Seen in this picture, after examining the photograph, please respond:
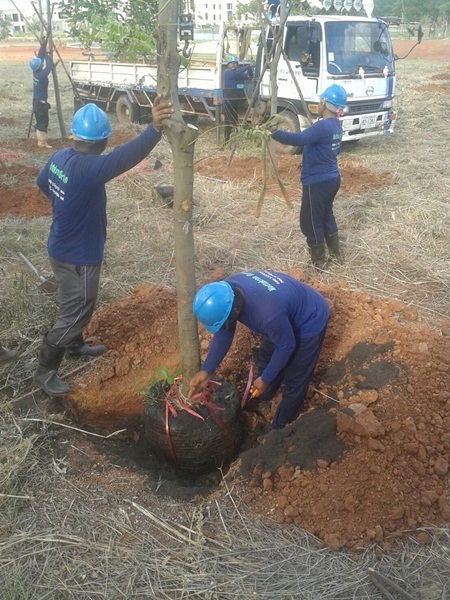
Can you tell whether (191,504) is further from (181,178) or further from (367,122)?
(367,122)

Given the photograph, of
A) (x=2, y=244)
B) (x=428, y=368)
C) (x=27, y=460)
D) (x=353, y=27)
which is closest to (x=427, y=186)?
(x=353, y=27)

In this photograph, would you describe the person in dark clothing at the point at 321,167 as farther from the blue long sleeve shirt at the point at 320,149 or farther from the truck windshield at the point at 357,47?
the truck windshield at the point at 357,47

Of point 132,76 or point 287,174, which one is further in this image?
point 132,76

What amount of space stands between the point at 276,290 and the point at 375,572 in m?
1.51

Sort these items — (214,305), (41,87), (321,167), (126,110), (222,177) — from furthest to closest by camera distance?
(126,110) → (41,87) → (222,177) → (321,167) → (214,305)

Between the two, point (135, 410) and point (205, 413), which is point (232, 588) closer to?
point (205, 413)

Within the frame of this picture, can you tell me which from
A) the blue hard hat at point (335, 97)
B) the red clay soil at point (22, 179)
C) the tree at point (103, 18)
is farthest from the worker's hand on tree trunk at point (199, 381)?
the tree at point (103, 18)

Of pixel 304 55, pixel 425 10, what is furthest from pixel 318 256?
pixel 425 10

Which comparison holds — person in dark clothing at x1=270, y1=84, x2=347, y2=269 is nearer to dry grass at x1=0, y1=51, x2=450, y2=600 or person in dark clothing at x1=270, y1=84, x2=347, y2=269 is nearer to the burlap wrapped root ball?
dry grass at x1=0, y1=51, x2=450, y2=600

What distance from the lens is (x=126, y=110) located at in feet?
45.2

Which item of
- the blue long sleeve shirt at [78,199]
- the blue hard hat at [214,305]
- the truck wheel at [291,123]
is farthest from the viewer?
the truck wheel at [291,123]

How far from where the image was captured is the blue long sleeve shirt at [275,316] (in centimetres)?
304

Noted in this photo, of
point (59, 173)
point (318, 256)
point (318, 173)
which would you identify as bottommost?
point (318, 256)

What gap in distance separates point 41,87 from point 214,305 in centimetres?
925
